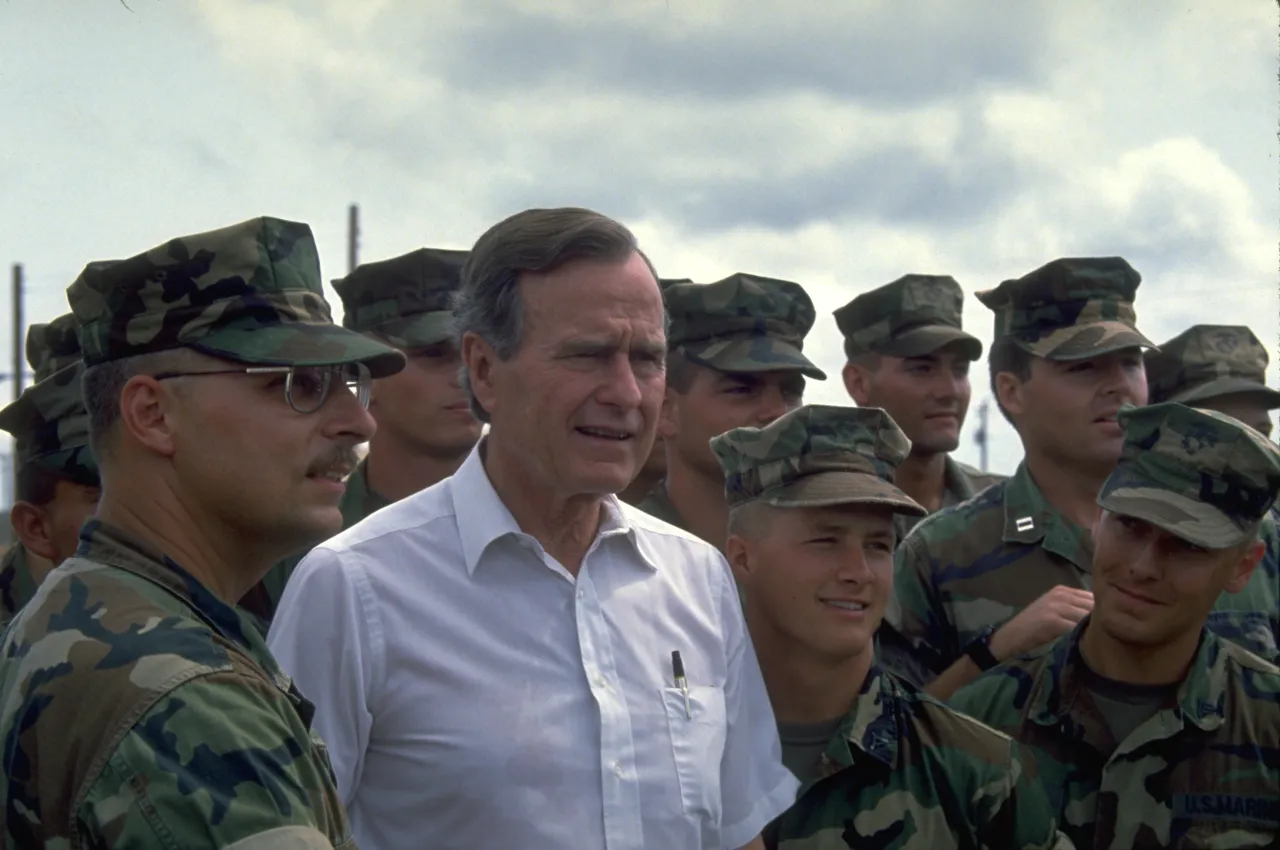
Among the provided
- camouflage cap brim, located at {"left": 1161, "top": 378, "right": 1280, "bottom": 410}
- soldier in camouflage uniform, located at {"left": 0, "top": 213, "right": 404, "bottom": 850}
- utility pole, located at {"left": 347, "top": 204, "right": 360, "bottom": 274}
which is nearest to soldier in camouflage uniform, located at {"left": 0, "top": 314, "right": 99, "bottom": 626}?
soldier in camouflage uniform, located at {"left": 0, "top": 213, "right": 404, "bottom": 850}

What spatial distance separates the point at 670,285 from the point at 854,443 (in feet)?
7.16

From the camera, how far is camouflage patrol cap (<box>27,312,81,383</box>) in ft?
17.8

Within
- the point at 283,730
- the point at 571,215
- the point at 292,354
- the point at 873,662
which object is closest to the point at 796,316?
the point at 873,662

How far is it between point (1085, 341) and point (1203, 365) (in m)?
1.98

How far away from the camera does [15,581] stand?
5.56 meters

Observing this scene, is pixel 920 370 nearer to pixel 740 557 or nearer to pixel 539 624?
pixel 740 557

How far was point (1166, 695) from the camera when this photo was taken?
414cm

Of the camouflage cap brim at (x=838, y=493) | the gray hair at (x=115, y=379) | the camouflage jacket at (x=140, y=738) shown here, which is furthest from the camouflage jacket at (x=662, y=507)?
the camouflage jacket at (x=140, y=738)

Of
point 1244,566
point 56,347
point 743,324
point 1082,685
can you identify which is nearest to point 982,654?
point 1082,685

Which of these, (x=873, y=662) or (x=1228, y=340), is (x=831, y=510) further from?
(x=1228, y=340)

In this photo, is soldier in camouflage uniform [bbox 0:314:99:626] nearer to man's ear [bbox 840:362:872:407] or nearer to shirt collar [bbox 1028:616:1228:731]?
shirt collar [bbox 1028:616:1228:731]

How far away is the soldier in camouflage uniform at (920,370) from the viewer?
20.2ft

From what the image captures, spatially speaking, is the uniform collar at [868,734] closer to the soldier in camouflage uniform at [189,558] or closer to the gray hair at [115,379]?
the soldier in camouflage uniform at [189,558]

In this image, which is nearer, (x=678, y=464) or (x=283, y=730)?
(x=283, y=730)
